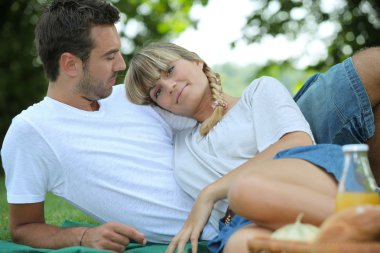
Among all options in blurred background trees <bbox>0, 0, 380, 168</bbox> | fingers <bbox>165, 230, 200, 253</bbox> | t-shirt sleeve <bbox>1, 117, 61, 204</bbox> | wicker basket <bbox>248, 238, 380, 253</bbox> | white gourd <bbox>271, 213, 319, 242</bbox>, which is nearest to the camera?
wicker basket <bbox>248, 238, 380, 253</bbox>

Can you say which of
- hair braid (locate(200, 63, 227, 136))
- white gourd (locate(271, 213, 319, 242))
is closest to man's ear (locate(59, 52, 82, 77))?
hair braid (locate(200, 63, 227, 136))

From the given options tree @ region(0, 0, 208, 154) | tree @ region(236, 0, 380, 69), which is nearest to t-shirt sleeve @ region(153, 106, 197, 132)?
tree @ region(236, 0, 380, 69)

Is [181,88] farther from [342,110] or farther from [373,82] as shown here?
[373,82]

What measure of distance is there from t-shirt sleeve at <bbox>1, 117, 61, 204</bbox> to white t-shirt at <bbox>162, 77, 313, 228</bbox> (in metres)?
0.64

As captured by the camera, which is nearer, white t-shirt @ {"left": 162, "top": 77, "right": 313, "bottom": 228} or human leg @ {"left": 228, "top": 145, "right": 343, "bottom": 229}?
human leg @ {"left": 228, "top": 145, "right": 343, "bottom": 229}

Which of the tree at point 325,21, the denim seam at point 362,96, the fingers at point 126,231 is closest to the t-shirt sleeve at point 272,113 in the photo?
the denim seam at point 362,96

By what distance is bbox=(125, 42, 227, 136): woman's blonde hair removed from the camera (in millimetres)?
3219

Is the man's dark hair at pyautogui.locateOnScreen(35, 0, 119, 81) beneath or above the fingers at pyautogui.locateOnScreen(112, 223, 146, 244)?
above

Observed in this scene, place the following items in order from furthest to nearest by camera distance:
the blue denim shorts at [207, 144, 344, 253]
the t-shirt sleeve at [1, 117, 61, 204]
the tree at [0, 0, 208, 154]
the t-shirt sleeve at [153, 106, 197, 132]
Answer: the tree at [0, 0, 208, 154], the t-shirt sleeve at [153, 106, 197, 132], the t-shirt sleeve at [1, 117, 61, 204], the blue denim shorts at [207, 144, 344, 253]

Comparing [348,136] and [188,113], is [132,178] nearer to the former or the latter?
[188,113]

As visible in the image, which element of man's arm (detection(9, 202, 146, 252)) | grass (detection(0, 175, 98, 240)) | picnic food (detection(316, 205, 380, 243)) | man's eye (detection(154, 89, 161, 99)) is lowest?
grass (detection(0, 175, 98, 240))

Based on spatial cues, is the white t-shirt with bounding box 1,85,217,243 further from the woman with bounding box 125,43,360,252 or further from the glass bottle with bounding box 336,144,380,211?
the glass bottle with bounding box 336,144,380,211

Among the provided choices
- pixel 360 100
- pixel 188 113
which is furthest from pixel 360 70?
pixel 188 113

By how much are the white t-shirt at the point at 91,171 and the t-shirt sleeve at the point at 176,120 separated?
0.27 m
